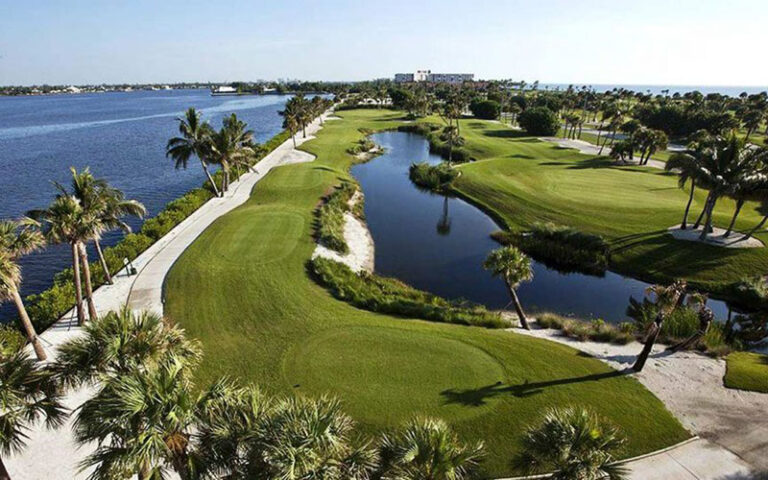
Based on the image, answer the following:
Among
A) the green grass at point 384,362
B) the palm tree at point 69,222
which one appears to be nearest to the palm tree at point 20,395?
the green grass at point 384,362

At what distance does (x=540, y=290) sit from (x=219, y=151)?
34.1 m

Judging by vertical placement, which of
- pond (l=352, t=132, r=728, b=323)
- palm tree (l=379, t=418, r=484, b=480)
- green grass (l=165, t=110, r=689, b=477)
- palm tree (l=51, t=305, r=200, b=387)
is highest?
palm tree (l=51, t=305, r=200, b=387)

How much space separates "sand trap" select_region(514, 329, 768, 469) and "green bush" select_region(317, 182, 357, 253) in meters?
18.1

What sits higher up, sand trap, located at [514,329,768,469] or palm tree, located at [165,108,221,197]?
palm tree, located at [165,108,221,197]

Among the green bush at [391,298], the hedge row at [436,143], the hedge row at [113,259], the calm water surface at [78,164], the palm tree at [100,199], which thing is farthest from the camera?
the hedge row at [436,143]

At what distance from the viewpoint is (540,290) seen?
29.3 m

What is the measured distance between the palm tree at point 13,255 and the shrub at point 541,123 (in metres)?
91.1

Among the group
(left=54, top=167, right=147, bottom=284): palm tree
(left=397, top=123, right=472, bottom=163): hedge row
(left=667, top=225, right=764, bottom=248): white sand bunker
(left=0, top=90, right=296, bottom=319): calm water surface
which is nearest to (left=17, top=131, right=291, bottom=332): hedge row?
(left=54, top=167, right=147, bottom=284): palm tree

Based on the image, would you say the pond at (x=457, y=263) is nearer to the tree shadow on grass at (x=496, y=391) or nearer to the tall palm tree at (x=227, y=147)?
the tree shadow on grass at (x=496, y=391)

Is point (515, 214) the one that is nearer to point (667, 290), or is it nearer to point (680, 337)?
point (680, 337)

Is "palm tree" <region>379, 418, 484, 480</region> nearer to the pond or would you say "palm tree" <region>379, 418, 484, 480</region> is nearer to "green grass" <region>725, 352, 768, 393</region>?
"green grass" <region>725, 352, 768, 393</region>

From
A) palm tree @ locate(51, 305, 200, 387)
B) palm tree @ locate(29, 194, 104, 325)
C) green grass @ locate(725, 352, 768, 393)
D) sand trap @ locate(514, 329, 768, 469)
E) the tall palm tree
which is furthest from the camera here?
Answer: the tall palm tree

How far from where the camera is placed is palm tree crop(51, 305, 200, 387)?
9.52 metres

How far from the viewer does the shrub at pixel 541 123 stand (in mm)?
89562
